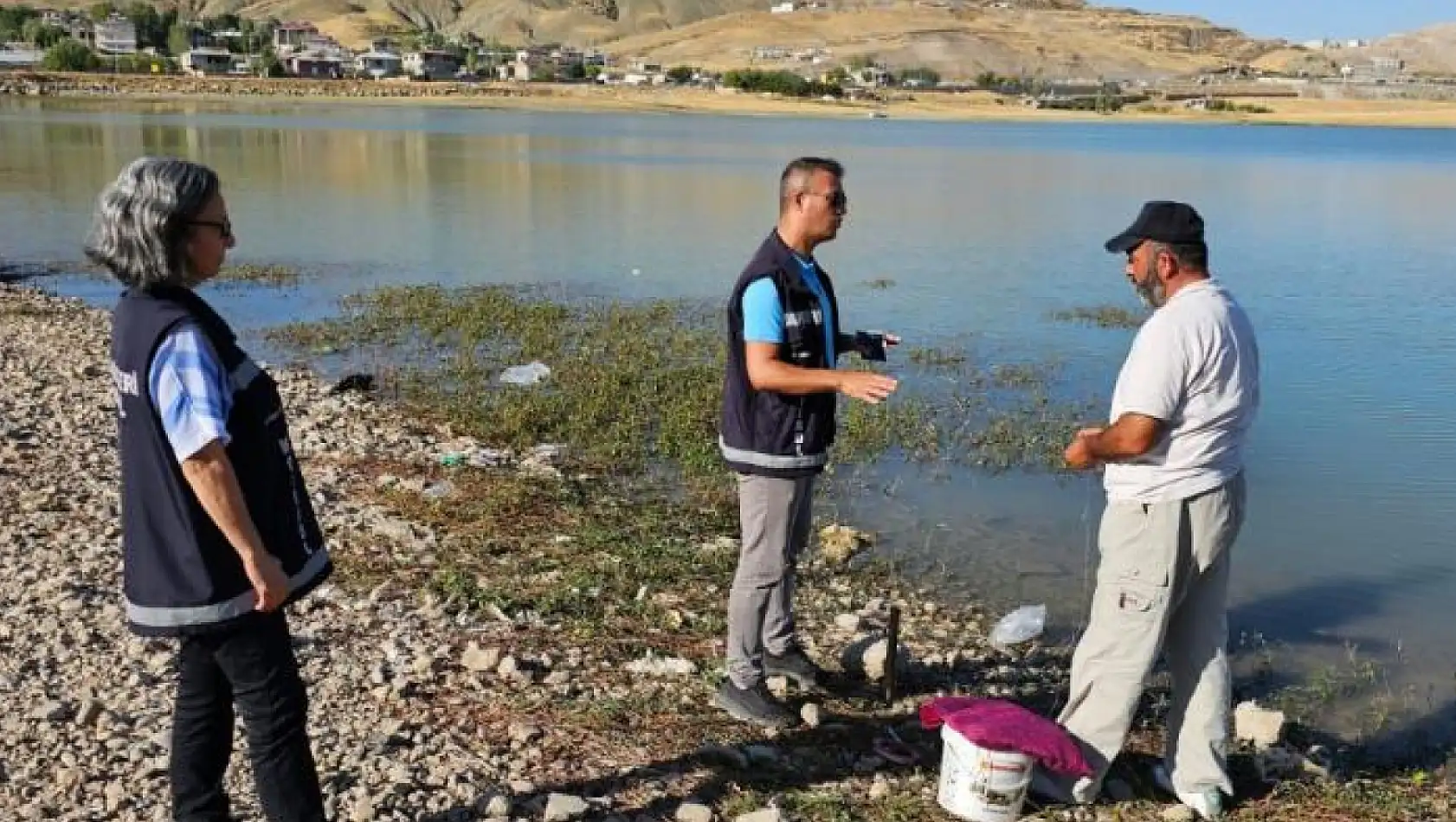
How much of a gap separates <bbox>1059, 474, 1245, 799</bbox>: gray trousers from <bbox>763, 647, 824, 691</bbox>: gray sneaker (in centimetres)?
134

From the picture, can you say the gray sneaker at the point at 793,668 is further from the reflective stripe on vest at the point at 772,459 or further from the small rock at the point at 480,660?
the small rock at the point at 480,660

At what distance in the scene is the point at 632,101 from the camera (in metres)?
136

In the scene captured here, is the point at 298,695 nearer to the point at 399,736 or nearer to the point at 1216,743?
the point at 399,736

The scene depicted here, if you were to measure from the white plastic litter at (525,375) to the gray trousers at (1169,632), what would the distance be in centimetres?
887

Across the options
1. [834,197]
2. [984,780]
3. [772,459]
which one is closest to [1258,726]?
[984,780]

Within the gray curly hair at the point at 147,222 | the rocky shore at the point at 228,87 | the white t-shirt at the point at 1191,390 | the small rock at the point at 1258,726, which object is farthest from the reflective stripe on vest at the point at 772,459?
the rocky shore at the point at 228,87

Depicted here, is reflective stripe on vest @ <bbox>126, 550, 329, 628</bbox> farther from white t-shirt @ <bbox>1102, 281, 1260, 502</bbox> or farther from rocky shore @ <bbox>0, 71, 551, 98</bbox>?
rocky shore @ <bbox>0, 71, 551, 98</bbox>

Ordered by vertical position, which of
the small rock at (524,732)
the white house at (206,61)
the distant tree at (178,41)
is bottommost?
the small rock at (524,732)

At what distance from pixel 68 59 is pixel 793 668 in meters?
147

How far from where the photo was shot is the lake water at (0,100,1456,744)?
9406 millimetres

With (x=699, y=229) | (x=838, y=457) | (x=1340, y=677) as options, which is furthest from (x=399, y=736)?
(x=699, y=229)

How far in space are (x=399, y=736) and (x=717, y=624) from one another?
2.00 m

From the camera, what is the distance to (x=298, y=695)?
413 cm

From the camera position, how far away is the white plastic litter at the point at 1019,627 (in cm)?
747
